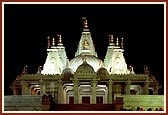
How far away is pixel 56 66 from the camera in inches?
1081

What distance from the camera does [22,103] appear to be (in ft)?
66.9

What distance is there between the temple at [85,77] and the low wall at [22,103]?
15.1 feet

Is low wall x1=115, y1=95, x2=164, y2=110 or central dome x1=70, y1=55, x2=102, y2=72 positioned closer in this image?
low wall x1=115, y1=95, x2=164, y2=110

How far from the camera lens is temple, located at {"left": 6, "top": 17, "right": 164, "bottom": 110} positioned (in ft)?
83.6

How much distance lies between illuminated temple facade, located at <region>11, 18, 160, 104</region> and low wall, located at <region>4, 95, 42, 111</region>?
4.62 metres

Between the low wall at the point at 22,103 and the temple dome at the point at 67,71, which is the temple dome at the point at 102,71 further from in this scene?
the low wall at the point at 22,103

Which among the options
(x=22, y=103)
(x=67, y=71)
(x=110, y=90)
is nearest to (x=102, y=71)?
(x=110, y=90)

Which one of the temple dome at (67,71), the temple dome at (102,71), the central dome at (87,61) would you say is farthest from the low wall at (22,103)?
the central dome at (87,61)

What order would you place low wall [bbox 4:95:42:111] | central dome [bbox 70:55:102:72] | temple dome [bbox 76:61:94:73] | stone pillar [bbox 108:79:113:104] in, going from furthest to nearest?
central dome [bbox 70:55:102:72]
stone pillar [bbox 108:79:113:104]
temple dome [bbox 76:61:94:73]
low wall [bbox 4:95:42:111]

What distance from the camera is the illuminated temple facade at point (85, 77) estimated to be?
25453 mm

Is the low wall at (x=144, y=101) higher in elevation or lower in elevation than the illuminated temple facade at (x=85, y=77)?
lower

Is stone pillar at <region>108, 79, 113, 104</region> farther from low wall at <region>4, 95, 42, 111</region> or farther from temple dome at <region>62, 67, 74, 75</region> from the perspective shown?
low wall at <region>4, 95, 42, 111</region>

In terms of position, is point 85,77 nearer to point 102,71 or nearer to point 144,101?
point 102,71

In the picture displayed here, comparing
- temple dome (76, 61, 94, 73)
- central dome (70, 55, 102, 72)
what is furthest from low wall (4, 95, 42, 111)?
central dome (70, 55, 102, 72)
